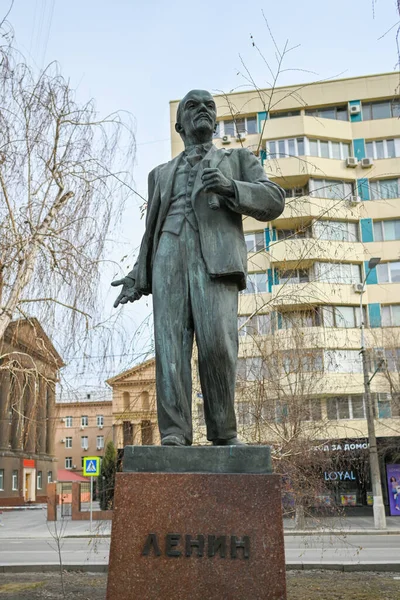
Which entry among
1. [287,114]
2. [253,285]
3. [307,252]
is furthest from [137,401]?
[287,114]

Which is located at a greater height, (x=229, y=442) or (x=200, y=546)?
(x=229, y=442)

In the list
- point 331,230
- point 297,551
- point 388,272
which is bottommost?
point 297,551

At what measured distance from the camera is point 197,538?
11.6ft

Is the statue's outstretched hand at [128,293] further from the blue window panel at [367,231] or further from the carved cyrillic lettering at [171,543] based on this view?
the blue window panel at [367,231]

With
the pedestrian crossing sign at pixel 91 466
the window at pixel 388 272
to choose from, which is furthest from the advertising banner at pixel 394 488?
the pedestrian crossing sign at pixel 91 466

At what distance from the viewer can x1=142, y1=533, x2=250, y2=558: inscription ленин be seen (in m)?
3.51

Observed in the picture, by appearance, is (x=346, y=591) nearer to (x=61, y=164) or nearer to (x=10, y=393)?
(x=10, y=393)

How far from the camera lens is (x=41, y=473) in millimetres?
61906

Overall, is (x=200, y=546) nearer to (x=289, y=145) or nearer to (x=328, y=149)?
(x=289, y=145)

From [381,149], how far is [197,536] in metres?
34.0

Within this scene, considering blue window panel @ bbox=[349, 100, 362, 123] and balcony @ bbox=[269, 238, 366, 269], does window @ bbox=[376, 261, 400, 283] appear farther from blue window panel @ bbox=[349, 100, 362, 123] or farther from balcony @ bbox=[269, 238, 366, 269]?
balcony @ bbox=[269, 238, 366, 269]

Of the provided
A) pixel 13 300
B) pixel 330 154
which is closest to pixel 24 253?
pixel 13 300

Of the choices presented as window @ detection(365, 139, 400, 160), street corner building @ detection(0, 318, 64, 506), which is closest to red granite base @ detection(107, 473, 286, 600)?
street corner building @ detection(0, 318, 64, 506)

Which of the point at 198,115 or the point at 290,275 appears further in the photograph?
the point at 290,275
